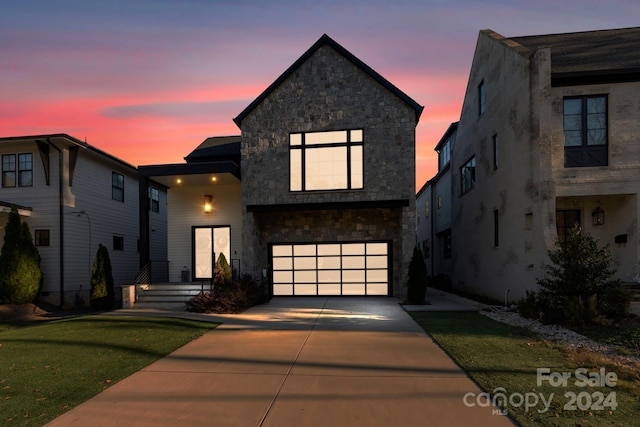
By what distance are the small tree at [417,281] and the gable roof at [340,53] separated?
5.68 m

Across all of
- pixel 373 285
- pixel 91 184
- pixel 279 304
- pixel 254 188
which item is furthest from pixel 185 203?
pixel 373 285

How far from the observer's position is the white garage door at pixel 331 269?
1573cm

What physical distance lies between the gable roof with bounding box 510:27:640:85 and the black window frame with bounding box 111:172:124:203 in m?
19.9

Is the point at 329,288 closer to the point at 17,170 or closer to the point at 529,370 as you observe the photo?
the point at 529,370

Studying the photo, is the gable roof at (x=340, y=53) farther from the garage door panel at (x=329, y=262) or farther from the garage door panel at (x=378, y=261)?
the garage door panel at (x=329, y=262)

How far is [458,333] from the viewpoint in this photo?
8227 millimetres

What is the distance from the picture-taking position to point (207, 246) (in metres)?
16.0

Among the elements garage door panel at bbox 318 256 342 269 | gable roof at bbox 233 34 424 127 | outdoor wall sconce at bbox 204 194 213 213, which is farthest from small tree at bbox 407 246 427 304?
outdoor wall sconce at bbox 204 194 213 213

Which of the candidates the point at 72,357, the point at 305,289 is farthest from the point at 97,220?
the point at 72,357

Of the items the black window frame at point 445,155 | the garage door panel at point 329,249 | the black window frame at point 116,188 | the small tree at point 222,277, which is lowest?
the small tree at point 222,277

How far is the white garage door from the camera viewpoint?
51.6 feet

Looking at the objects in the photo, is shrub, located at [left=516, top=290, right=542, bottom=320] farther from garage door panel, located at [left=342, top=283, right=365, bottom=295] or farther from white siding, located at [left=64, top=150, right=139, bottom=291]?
white siding, located at [left=64, top=150, right=139, bottom=291]

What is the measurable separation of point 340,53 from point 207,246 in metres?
9.86

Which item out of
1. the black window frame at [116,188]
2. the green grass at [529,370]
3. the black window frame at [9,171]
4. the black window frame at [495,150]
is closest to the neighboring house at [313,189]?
the black window frame at [495,150]
